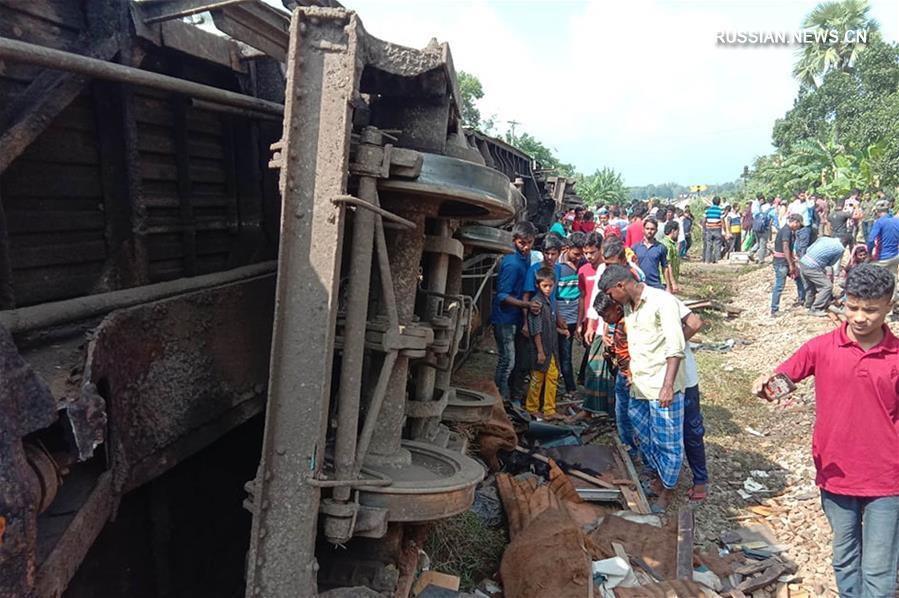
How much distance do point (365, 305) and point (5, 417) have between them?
51.6 inches

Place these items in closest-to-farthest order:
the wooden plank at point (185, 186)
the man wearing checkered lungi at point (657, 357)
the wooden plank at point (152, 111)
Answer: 1. the wooden plank at point (152, 111)
2. the wooden plank at point (185, 186)
3. the man wearing checkered lungi at point (657, 357)

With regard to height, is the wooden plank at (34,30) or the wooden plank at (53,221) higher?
the wooden plank at (34,30)

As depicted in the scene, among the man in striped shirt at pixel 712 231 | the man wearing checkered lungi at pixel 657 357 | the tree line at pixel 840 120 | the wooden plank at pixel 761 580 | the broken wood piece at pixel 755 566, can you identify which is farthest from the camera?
the tree line at pixel 840 120

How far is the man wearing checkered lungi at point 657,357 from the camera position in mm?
4555

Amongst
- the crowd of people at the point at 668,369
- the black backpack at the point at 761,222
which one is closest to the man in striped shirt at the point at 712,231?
the black backpack at the point at 761,222

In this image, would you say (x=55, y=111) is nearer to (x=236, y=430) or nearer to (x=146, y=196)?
(x=146, y=196)

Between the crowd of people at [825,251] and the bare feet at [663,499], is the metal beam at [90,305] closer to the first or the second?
the bare feet at [663,499]

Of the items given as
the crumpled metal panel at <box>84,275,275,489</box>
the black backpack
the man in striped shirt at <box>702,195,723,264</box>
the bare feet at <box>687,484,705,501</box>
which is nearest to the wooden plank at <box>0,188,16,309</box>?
the crumpled metal panel at <box>84,275,275,489</box>

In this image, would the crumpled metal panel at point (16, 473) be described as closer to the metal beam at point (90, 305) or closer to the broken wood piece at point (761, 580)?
the metal beam at point (90, 305)

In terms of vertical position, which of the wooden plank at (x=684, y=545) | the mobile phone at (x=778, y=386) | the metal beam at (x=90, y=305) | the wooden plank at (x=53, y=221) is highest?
the wooden plank at (x=53, y=221)

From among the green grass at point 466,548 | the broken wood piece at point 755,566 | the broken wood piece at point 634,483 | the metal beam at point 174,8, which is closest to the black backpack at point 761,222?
the broken wood piece at point 634,483

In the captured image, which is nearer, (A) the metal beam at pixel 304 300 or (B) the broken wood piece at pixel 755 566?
(A) the metal beam at pixel 304 300

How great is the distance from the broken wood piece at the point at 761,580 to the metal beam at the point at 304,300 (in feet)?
9.65

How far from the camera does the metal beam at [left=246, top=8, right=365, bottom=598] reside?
230 cm
